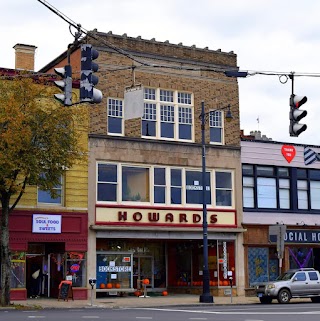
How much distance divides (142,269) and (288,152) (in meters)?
10.9

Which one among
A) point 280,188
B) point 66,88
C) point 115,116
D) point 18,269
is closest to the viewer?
point 66,88

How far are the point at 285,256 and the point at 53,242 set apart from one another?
1358 cm

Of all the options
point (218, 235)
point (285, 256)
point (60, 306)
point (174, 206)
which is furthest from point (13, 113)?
point (285, 256)

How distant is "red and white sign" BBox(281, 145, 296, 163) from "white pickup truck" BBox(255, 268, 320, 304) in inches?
386

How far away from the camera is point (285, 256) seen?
40.8 metres

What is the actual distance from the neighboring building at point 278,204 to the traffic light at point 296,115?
69.2 ft

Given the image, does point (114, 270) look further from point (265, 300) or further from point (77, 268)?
point (265, 300)

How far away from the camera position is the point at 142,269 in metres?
39.1

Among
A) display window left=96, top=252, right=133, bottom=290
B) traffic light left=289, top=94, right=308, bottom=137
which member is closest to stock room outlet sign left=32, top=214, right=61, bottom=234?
display window left=96, top=252, right=133, bottom=290

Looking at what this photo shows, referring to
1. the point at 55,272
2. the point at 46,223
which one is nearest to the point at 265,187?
the point at 55,272

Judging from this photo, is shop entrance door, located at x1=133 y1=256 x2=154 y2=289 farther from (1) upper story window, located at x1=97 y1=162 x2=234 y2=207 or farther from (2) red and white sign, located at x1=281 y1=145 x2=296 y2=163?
(2) red and white sign, located at x1=281 y1=145 x2=296 y2=163

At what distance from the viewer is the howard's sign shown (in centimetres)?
3591

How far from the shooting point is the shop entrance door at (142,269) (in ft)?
127

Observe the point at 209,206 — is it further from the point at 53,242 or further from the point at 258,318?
the point at 258,318
